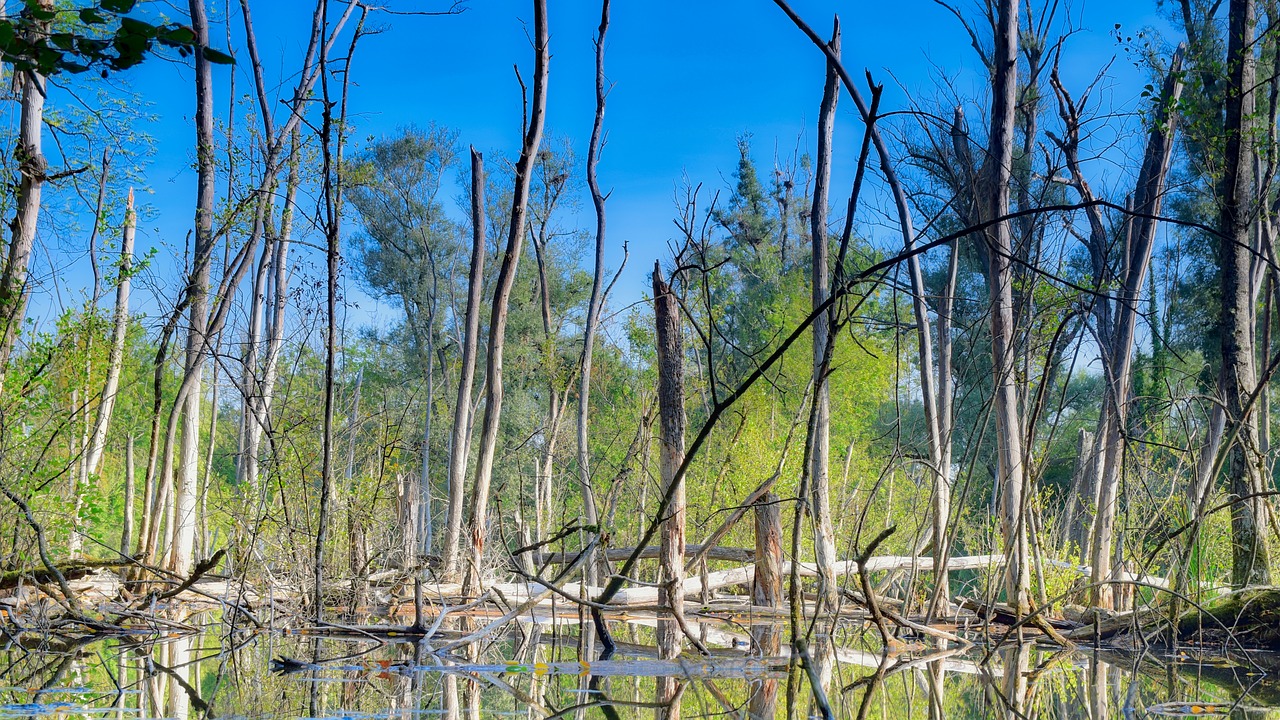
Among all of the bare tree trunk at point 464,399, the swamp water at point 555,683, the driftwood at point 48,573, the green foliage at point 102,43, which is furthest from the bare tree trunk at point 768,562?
the green foliage at point 102,43

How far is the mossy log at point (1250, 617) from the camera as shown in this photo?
24.7 ft

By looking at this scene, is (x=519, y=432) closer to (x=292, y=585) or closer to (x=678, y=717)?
(x=292, y=585)

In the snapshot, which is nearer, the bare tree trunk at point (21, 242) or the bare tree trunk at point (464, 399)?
the bare tree trunk at point (21, 242)

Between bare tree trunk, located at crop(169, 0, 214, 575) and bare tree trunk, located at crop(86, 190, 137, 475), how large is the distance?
87 centimetres

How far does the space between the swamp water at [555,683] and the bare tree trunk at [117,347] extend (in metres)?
4.86

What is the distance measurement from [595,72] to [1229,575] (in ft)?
41.3

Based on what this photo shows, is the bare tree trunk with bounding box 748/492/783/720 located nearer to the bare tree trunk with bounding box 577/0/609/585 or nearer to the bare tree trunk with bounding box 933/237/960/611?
the bare tree trunk with bounding box 933/237/960/611

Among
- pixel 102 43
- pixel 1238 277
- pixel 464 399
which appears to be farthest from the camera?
pixel 464 399

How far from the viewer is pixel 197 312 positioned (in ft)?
42.6

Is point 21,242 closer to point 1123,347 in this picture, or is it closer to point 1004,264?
point 1004,264

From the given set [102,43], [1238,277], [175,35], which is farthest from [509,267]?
[175,35]

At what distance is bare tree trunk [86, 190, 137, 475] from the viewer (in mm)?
11492

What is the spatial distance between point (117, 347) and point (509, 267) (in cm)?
494

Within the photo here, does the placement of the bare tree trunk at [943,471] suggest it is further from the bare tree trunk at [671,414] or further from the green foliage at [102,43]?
the green foliage at [102,43]
